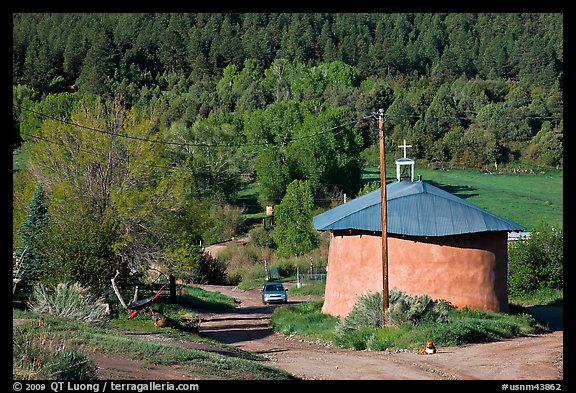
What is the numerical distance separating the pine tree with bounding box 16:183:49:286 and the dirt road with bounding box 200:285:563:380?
24.5ft

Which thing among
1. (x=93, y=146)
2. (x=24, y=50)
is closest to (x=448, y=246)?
(x=93, y=146)

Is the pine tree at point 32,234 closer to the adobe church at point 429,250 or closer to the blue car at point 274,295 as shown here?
the adobe church at point 429,250

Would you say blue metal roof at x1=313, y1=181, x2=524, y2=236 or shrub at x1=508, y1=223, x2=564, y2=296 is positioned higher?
blue metal roof at x1=313, y1=181, x2=524, y2=236

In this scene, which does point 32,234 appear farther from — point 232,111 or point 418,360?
point 232,111

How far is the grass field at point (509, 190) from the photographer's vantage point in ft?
230

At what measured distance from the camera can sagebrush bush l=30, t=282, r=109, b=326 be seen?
80.9ft

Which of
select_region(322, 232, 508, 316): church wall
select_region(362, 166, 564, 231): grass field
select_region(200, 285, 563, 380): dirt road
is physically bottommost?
select_region(200, 285, 563, 380): dirt road

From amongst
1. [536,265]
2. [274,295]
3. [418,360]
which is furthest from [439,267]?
[274,295]

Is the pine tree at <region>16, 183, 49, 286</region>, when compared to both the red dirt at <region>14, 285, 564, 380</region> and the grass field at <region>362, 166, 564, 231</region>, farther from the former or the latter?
the grass field at <region>362, 166, 564, 231</region>

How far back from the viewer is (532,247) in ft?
139

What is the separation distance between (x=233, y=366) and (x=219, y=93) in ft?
382

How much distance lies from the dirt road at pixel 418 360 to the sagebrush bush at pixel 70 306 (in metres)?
4.56

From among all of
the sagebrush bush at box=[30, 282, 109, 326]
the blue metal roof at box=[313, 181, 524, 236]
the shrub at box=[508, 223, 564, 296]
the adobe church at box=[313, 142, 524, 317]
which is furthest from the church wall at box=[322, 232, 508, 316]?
the shrub at box=[508, 223, 564, 296]

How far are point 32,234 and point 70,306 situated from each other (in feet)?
30.0
